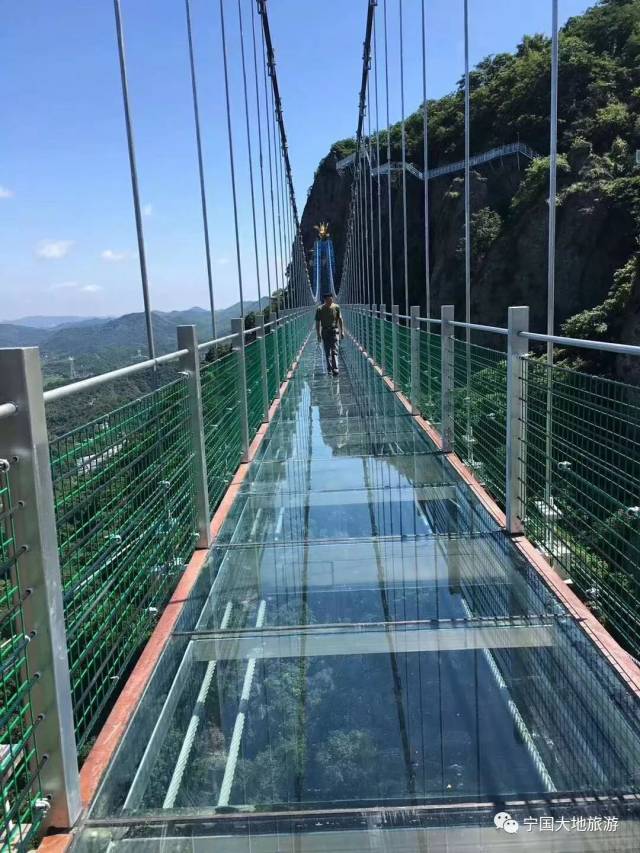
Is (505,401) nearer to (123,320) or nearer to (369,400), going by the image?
(369,400)

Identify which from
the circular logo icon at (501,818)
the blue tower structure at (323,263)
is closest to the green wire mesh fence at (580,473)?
the circular logo icon at (501,818)

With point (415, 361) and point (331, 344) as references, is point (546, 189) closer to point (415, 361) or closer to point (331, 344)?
point (331, 344)

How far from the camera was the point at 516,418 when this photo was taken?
3.04 metres

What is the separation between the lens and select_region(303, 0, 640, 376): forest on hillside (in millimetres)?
27438

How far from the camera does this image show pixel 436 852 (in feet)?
4.48

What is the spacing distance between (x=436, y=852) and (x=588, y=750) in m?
0.47

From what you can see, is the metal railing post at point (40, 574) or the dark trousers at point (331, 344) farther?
the dark trousers at point (331, 344)

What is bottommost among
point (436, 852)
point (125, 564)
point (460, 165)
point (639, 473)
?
point (436, 852)

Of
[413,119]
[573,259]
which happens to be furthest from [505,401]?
[413,119]

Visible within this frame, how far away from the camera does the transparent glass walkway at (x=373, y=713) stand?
4.76 ft

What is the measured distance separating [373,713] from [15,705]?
86 cm

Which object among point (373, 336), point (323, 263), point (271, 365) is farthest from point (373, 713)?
point (323, 263)

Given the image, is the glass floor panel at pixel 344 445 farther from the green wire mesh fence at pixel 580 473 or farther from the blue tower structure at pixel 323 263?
the blue tower structure at pixel 323 263

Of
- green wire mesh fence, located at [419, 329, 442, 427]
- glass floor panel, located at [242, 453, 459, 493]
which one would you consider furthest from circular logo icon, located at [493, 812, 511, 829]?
green wire mesh fence, located at [419, 329, 442, 427]
